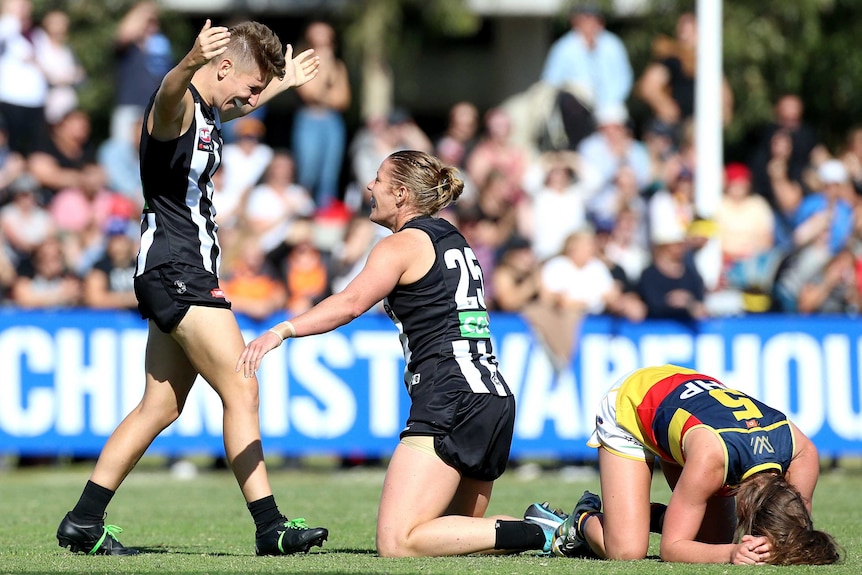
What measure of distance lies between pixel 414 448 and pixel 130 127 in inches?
369

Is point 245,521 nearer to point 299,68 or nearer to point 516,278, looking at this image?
point 299,68

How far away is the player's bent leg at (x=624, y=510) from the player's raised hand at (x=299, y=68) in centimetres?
251

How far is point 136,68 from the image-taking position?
14672 mm

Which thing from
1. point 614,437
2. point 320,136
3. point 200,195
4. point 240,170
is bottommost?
point 614,437

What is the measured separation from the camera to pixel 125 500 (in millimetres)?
9781

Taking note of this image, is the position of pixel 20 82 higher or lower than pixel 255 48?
higher

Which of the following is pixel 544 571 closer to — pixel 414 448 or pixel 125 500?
pixel 414 448

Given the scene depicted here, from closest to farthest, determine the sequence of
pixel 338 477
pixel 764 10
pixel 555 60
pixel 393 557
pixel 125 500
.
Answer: pixel 393 557 → pixel 125 500 → pixel 338 477 → pixel 555 60 → pixel 764 10

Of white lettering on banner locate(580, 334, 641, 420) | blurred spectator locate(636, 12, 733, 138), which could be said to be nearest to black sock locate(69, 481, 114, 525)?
white lettering on banner locate(580, 334, 641, 420)

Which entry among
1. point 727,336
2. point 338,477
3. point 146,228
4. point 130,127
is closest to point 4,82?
point 130,127

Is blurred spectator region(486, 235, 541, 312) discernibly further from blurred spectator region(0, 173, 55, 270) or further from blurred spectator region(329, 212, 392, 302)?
blurred spectator region(0, 173, 55, 270)

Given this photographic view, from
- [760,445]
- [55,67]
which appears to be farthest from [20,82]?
[760,445]

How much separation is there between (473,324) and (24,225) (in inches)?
332

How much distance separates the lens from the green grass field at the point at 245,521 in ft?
18.9
